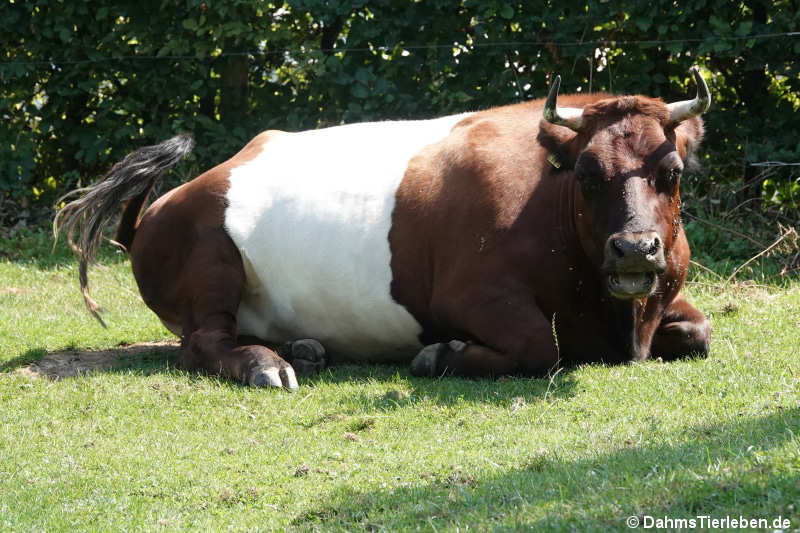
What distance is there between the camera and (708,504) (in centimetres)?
369

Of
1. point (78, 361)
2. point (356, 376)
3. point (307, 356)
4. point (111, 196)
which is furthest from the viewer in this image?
point (111, 196)

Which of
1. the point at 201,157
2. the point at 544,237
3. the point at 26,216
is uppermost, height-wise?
the point at 544,237

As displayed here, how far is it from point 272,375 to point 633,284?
2.12m

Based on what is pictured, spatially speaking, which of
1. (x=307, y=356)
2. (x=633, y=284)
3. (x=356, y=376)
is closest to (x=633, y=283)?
(x=633, y=284)

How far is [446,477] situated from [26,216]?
28.5 feet

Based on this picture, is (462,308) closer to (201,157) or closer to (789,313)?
(789,313)

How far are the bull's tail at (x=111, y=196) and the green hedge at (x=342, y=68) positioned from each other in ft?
10.6

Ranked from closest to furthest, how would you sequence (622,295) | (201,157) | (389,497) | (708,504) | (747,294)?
(708,504) < (389,497) < (622,295) < (747,294) < (201,157)

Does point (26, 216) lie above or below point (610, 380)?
below

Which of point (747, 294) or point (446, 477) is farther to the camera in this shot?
point (747, 294)

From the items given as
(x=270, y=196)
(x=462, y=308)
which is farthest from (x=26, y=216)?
(x=462, y=308)

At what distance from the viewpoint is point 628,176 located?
19.1 ft

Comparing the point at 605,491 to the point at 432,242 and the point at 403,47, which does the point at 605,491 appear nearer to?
the point at 432,242

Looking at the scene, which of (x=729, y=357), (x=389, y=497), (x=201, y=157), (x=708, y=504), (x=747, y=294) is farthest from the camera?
(x=201, y=157)
